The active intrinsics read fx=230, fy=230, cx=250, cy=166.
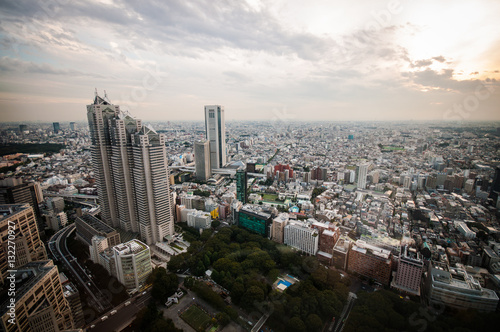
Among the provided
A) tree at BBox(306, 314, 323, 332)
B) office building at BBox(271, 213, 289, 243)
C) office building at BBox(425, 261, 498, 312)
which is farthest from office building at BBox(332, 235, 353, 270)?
tree at BBox(306, 314, 323, 332)

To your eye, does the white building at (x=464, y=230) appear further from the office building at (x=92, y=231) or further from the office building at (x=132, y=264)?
the office building at (x=92, y=231)

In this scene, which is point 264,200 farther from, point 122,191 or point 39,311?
point 39,311

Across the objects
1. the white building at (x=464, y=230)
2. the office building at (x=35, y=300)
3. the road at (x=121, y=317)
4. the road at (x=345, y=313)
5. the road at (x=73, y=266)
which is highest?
the office building at (x=35, y=300)

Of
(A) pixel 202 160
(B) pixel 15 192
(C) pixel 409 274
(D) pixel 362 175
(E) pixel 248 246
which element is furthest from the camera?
(A) pixel 202 160

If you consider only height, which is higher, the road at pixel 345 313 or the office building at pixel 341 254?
the office building at pixel 341 254

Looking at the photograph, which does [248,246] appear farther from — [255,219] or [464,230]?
[464,230]

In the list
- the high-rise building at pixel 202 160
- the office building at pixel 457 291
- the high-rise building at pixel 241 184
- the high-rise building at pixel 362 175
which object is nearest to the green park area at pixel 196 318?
the office building at pixel 457 291

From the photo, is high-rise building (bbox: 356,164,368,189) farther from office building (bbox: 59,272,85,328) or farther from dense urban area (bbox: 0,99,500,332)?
office building (bbox: 59,272,85,328)

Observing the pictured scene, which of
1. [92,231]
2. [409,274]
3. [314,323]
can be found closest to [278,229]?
[314,323]
